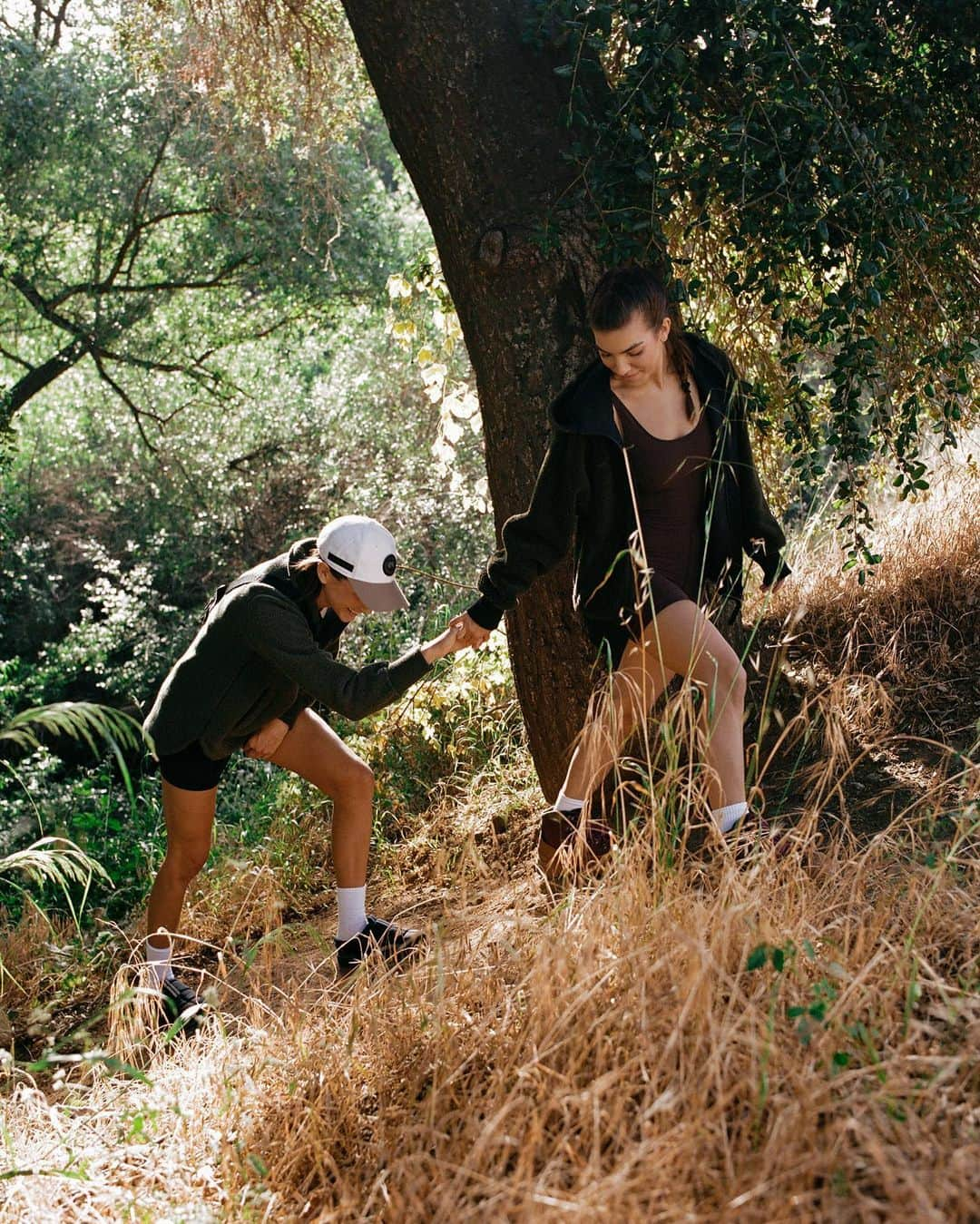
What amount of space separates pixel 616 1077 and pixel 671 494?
6.24 ft

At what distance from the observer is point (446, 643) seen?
3898 millimetres

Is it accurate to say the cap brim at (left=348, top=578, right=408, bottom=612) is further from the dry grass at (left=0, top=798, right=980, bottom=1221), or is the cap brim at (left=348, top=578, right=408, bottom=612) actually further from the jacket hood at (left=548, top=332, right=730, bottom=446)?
the dry grass at (left=0, top=798, right=980, bottom=1221)

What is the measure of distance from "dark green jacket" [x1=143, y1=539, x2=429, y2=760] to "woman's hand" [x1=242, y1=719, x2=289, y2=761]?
0.03 m

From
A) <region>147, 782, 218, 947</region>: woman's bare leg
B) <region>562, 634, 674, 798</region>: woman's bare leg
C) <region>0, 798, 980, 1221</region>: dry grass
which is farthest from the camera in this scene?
<region>147, 782, 218, 947</region>: woman's bare leg

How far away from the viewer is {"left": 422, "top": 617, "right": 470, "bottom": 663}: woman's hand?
3.85 meters

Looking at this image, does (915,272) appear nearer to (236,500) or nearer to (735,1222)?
(735,1222)

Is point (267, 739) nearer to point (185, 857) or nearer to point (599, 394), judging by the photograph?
point (185, 857)

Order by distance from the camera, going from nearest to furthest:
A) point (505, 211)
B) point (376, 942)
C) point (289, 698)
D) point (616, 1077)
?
point (616, 1077) → point (376, 942) → point (289, 698) → point (505, 211)

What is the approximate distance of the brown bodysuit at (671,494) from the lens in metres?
3.81

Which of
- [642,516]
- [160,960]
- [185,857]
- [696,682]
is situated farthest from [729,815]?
[160,960]

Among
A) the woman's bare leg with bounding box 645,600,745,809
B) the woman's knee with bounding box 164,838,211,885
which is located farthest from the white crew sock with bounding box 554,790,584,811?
the woman's knee with bounding box 164,838,211,885

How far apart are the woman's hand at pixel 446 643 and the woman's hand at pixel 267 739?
69 cm

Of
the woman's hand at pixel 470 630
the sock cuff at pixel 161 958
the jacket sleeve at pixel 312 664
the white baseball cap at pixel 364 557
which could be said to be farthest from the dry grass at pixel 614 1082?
the white baseball cap at pixel 364 557

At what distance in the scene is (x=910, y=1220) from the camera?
196cm
